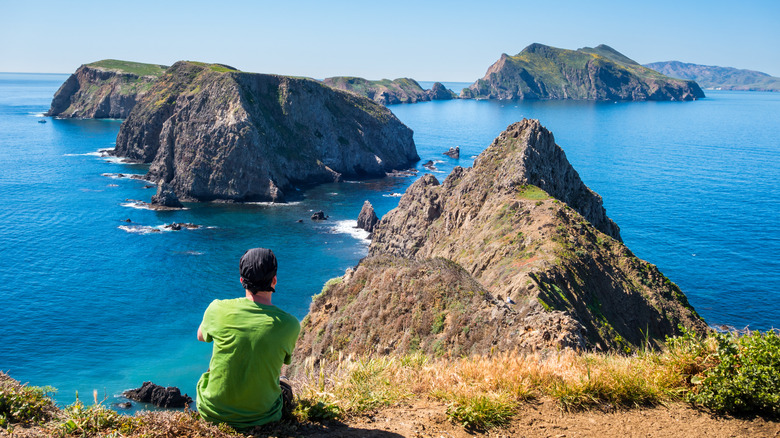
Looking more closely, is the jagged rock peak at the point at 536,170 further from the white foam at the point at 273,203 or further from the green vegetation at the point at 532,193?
the white foam at the point at 273,203

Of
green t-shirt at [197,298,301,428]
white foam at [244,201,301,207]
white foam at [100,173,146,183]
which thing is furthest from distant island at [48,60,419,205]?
green t-shirt at [197,298,301,428]

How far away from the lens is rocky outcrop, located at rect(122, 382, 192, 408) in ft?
133

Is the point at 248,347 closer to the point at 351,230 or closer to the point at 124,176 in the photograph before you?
the point at 351,230

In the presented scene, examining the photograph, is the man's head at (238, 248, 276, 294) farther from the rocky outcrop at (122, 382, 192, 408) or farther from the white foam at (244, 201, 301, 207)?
the white foam at (244, 201, 301, 207)

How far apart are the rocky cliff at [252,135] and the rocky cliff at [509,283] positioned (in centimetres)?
6886

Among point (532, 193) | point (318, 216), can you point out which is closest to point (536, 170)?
point (532, 193)

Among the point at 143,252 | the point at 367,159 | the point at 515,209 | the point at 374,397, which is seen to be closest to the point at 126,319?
the point at 143,252

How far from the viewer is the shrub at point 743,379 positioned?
8797 millimetres

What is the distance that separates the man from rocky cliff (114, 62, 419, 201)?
102244mm

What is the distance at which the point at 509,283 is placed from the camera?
26.6 meters

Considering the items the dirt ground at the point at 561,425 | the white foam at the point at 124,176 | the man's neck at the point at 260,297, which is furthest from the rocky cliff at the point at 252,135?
the man's neck at the point at 260,297

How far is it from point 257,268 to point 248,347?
1160 millimetres

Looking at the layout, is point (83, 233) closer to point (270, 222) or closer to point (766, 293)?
point (270, 222)

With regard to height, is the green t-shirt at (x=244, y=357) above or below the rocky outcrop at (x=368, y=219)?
above
